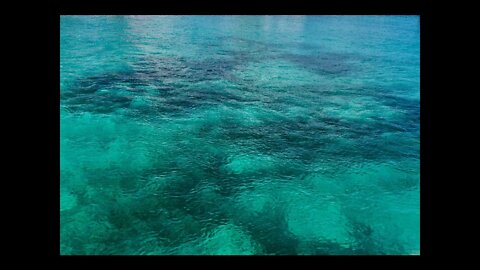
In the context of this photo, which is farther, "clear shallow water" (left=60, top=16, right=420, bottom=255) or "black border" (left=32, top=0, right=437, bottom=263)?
"clear shallow water" (left=60, top=16, right=420, bottom=255)
